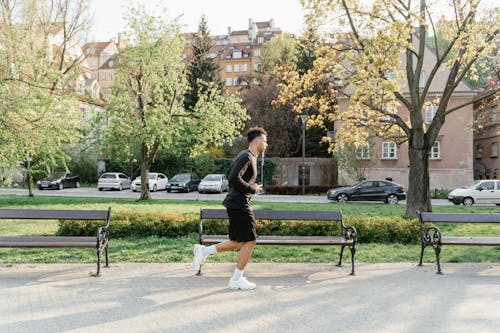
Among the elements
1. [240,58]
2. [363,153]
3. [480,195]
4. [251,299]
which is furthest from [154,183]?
[240,58]

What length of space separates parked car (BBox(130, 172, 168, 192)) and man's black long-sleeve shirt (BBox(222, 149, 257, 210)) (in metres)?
31.8

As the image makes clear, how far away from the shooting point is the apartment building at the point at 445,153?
3903 centimetres

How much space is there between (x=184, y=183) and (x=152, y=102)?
45.4 ft

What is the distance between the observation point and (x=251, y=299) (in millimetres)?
5797

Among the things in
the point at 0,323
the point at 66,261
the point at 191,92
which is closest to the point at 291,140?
the point at 191,92

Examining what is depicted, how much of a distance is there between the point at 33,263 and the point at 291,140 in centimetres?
4369

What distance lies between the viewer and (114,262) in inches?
316

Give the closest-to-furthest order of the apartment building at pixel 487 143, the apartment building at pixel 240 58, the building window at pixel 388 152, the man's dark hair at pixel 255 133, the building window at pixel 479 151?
the man's dark hair at pixel 255 133 < the apartment building at pixel 487 143 < the building window at pixel 388 152 < the building window at pixel 479 151 < the apartment building at pixel 240 58

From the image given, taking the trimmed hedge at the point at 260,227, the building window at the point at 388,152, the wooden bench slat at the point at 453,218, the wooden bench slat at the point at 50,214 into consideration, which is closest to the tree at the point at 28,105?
the trimmed hedge at the point at 260,227

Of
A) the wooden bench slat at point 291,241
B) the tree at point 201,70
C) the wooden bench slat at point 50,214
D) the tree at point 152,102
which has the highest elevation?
the tree at point 201,70

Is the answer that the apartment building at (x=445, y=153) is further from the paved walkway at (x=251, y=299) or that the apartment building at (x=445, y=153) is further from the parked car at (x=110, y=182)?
the paved walkway at (x=251, y=299)

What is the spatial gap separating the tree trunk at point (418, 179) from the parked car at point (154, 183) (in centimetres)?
2541

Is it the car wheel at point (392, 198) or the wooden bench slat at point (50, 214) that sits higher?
the wooden bench slat at point (50, 214)

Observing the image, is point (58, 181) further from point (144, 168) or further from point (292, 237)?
point (292, 237)
